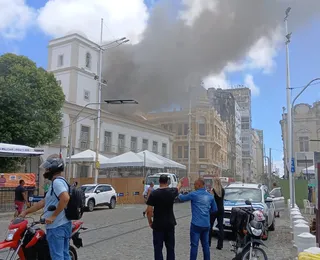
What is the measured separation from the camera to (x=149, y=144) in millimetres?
48906

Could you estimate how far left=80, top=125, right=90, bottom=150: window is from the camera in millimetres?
37469

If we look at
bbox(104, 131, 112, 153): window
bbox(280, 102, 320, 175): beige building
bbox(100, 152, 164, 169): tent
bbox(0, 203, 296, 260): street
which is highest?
bbox(280, 102, 320, 175): beige building

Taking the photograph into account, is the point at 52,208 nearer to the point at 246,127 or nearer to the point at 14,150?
the point at 14,150

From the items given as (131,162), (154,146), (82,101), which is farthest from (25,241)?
(154,146)

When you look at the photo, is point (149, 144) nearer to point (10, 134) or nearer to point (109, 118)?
point (109, 118)

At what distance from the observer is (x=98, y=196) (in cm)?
2188

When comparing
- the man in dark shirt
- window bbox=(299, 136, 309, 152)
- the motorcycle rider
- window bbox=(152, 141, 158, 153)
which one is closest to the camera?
the motorcycle rider

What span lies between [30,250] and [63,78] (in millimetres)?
36521

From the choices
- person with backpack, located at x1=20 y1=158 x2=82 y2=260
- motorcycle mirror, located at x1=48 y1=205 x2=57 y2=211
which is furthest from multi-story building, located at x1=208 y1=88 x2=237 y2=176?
motorcycle mirror, located at x1=48 y1=205 x2=57 y2=211

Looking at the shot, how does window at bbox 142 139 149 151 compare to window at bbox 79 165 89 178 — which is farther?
window at bbox 142 139 149 151

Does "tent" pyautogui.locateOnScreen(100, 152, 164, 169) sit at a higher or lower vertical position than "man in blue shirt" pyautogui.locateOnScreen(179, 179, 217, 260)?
higher

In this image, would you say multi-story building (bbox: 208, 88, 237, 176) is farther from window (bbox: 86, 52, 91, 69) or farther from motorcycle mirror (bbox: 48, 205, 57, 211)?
motorcycle mirror (bbox: 48, 205, 57, 211)

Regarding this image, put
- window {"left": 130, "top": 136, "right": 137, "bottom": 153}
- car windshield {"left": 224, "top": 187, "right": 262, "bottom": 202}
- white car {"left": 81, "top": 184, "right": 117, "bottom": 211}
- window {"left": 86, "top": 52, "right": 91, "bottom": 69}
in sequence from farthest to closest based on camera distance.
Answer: window {"left": 130, "top": 136, "right": 137, "bottom": 153}, window {"left": 86, "top": 52, "right": 91, "bottom": 69}, white car {"left": 81, "top": 184, "right": 117, "bottom": 211}, car windshield {"left": 224, "top": 187, "right": 262, "bottom": 202}

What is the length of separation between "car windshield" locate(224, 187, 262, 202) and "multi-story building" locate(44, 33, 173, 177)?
25.7 metres
